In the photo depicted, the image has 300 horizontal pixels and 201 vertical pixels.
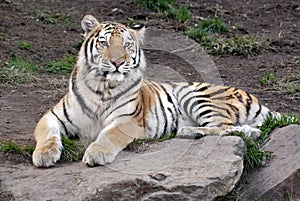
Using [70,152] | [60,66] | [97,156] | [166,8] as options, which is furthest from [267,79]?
[97,156]

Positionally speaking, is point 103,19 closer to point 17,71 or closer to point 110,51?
point 17,71

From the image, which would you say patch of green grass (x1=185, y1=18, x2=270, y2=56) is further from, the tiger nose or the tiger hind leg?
the tiger nose

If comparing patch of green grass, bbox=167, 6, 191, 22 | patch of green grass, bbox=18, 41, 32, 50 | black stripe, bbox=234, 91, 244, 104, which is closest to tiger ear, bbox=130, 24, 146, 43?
black stripe, bbox=234, 91, 244, 104

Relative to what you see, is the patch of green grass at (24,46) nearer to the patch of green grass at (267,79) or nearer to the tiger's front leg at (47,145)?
the patch of green grass at (267,79)

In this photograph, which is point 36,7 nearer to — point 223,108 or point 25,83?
point 25,83

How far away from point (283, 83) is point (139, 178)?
4230mm

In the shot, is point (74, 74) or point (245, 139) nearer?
point (245, 139)

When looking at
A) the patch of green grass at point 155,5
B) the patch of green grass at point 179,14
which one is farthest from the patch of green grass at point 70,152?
the patch of green grass at point 155,5

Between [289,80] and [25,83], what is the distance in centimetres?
319

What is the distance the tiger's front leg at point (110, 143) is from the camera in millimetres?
4832

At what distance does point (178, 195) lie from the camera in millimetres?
4602

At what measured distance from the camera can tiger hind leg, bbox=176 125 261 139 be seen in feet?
17.9

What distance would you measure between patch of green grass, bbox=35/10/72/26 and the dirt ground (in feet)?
0.07

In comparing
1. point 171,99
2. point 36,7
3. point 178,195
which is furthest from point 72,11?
point 178,195
